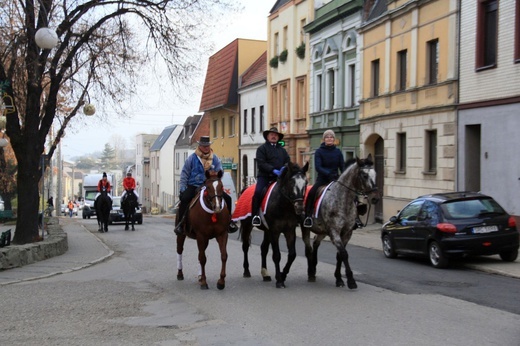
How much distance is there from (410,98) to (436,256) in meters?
13.0

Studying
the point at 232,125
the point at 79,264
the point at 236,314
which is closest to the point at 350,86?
the point at 79,264

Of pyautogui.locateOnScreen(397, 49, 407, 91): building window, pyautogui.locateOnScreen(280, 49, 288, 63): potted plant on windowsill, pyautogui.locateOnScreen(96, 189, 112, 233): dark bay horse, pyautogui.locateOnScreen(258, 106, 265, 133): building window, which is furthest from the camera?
pyautogui.locateOnScreen(258, 106, 265, 133): building window

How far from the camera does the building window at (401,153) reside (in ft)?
93.1

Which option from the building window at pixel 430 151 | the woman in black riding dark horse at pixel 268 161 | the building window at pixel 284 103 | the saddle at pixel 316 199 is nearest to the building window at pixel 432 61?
the building window at pixel 430 151

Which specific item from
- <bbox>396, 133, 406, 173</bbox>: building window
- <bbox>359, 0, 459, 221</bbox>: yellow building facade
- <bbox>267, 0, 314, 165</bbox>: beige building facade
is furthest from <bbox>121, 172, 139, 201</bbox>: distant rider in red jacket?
<bbox>267, 0, 314, 165</bbox>: beige building facade

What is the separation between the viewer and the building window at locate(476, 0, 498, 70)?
22.0m

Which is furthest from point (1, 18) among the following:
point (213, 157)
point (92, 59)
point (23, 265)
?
point (213, 157)

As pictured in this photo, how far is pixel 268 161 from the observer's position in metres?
12.1

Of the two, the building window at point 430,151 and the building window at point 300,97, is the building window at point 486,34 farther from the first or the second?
Result: the building window at point 300,97

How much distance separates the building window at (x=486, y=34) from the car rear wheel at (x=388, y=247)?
7.58 meters

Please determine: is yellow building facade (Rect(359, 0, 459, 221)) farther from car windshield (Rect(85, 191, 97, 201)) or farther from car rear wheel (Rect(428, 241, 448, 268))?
car windshield (Rect(85, 191, 97, 201))

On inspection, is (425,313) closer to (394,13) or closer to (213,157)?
(213,157)

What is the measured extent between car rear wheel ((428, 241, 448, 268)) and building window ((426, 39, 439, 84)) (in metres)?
11.5

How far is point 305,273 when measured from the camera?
44.2 ft
